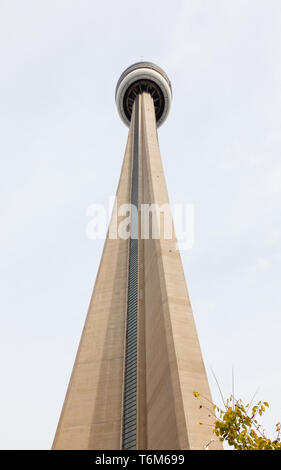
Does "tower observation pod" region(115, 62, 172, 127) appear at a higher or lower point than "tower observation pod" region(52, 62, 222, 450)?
higher

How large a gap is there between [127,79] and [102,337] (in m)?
32.6

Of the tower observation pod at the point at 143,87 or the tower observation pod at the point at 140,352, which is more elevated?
the tower observation pod at the point at 143,87

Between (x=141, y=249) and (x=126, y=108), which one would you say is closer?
(x=141, y=249)

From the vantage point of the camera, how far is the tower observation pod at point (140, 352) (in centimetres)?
1066

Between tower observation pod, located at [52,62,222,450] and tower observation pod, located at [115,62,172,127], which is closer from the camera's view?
tower observation pod, located at [52,62,222,450]

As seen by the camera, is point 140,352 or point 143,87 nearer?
point 140,352

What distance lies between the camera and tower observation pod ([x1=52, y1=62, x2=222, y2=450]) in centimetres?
1066

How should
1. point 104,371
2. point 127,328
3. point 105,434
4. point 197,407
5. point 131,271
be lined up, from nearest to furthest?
point 197,407 < point 105,434 < point 104,371 < point 127,328 < point 131,271

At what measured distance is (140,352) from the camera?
16.1m

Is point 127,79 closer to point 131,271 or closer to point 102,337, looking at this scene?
point 131,271

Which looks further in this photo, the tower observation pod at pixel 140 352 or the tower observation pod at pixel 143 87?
the tower observation pod at pixel 143 87

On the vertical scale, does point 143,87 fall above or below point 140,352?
above
